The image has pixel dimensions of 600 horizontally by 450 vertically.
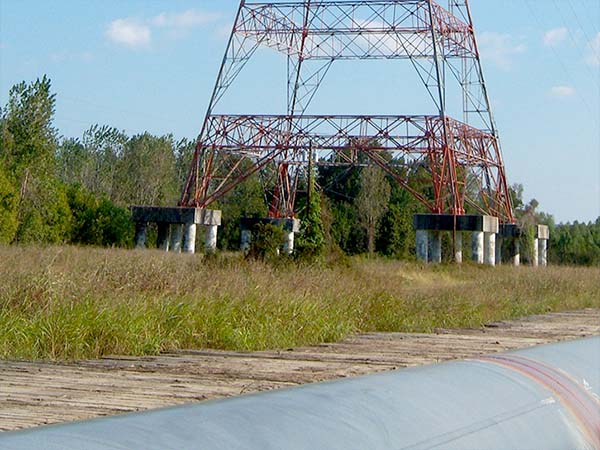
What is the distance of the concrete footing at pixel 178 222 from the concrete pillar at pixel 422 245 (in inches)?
300

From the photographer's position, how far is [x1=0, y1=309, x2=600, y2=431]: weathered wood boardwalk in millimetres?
4957

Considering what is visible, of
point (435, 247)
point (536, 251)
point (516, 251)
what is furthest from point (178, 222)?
point (536, 251)

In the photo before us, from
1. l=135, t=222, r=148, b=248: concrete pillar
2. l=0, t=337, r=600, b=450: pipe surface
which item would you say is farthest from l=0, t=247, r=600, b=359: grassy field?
l=135, t=222, r=148, b=248: concrete pillar

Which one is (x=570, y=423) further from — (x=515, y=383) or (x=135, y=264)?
(x=135, y=264)

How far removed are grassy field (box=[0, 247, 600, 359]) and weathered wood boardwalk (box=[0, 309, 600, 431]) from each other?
0.68 m

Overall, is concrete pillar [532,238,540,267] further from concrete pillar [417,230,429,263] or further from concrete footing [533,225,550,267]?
concrete pillar [417,230,429,263]

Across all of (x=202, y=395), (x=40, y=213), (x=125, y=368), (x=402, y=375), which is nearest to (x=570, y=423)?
(x=402, y=375)

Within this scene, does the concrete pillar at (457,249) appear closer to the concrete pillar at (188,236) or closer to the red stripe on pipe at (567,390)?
the concrete pillar at (188,236)

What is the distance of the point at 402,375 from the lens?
3.82 m

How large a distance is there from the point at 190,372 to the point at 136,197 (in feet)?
219

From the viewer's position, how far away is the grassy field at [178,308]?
27.9ft

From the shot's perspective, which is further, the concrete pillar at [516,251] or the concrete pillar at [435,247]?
the concrete pillar at [516,251]

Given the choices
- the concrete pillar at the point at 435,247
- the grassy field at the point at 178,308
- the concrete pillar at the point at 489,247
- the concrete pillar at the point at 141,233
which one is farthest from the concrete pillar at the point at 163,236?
the grassy field at the point at 178,308

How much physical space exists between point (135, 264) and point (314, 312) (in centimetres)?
306
